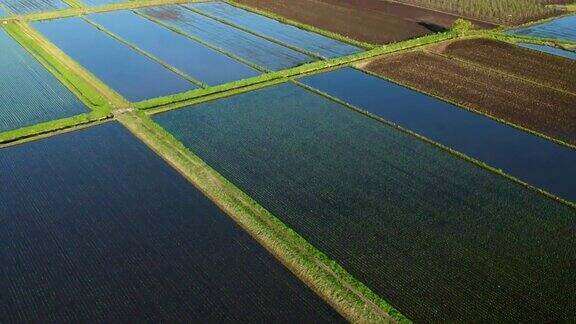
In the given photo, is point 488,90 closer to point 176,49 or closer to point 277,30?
point 277,30

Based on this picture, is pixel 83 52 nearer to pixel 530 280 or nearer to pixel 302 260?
pixel 302 260

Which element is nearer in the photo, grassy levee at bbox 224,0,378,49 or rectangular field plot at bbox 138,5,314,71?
rectangular field plot at bbox 138,5,314,71

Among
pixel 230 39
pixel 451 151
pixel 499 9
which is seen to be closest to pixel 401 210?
pixel 451 151

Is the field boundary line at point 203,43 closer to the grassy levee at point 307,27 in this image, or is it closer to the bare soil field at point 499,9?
the grassy levee at point 307,27

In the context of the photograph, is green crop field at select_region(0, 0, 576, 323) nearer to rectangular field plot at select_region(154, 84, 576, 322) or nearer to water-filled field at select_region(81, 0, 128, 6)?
rectangular field plot at select_region(154, 84, 576, 322)

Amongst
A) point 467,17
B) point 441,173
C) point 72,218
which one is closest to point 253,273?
point 72,218

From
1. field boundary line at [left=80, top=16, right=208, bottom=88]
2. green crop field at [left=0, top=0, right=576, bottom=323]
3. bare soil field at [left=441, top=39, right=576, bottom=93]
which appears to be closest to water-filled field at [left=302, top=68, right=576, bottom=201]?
green crop field at [left=0, top=0, right=576, bottom=323]
